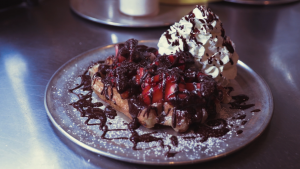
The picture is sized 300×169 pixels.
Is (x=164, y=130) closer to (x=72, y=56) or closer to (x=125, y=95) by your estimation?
(x=125, y=95)

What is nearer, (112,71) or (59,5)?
(112,71)

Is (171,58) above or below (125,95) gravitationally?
above

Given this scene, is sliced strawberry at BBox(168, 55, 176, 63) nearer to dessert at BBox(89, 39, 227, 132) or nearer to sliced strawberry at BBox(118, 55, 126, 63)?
dessert at BBox(89, 39, 227, 132)

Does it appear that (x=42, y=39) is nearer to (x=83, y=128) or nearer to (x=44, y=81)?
(x=44, y=81)

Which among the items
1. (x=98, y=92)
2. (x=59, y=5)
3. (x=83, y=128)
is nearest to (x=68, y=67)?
(x=98, y=92)

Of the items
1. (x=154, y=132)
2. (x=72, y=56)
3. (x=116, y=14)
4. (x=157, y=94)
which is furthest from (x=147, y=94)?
(x=116, y=14)

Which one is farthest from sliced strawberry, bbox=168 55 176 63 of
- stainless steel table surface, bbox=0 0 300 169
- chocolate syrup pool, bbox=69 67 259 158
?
stainless steel table surface, bbox=0 0 300 169

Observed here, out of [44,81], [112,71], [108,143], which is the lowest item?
[44,81]
